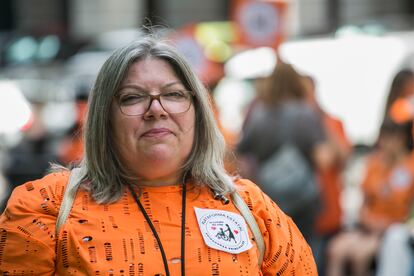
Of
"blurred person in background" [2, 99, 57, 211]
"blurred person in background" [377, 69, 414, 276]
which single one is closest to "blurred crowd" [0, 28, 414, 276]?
"blurred person in background" [377, 69, 414, 276]

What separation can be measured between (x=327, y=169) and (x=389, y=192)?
770mm

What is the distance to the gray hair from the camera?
141 inches

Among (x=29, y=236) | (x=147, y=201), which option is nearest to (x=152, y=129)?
(x=147, y=201)

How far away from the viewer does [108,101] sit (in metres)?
3.58

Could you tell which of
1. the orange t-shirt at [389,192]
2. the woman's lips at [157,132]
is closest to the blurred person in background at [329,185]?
the orange t-shirt at [389,192]

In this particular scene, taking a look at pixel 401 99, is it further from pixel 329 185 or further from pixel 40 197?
pixel 40 197

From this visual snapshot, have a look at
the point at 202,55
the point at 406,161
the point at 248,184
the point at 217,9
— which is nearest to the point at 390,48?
the point at 202,55

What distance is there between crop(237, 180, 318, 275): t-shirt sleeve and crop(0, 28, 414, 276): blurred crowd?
241cm

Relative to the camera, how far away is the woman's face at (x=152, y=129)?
3562 millimetres

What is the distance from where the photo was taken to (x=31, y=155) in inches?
492

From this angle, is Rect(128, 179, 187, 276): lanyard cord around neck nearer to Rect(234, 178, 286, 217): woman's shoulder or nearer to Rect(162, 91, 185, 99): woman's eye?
Rect(234, 178, 286, 217): woman's shoulder

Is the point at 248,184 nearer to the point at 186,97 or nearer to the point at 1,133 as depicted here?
the point at 186,97

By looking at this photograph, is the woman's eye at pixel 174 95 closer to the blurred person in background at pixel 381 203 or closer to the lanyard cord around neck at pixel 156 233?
the lanyard cord around neck at pixel 156 233

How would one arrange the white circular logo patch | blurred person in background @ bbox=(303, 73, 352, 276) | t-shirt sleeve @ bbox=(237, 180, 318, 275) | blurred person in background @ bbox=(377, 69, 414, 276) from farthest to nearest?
blurred person in background @ bbox=(303, 73, 352, 276)
blurred person in background @ bbox=(377, 69, 414, 276)
t-shirt sleeve @ bbox=(237, 180, 318, 275)
the white circular logo patch
